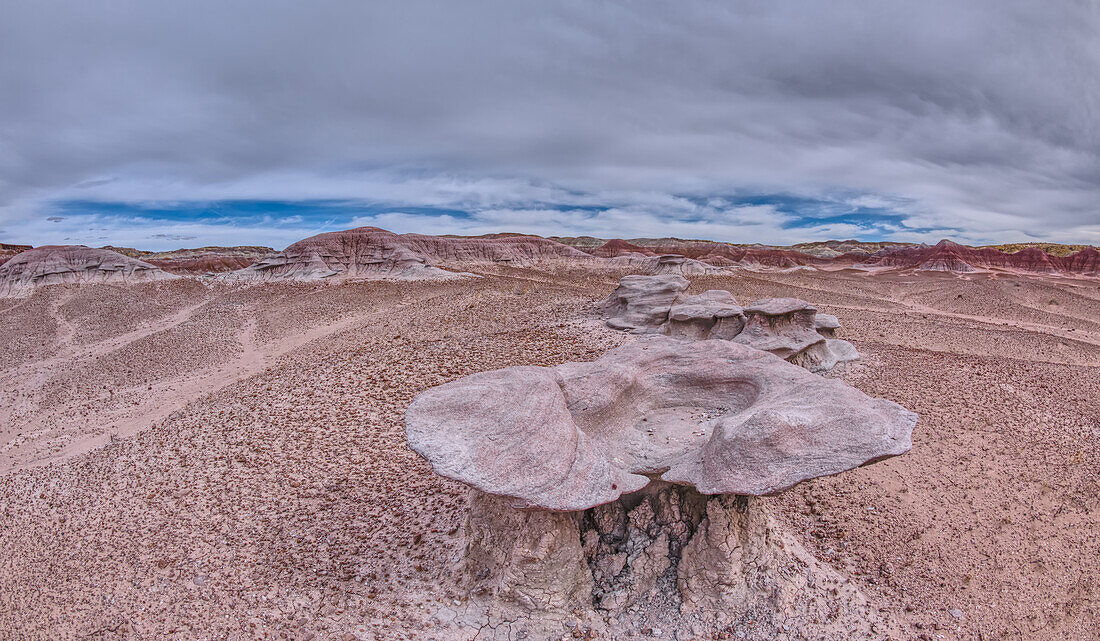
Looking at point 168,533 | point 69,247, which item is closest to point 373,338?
point 168,533

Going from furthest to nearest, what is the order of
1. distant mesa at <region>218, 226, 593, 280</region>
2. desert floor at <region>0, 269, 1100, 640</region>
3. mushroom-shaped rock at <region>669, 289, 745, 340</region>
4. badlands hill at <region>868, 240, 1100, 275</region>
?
1. badlands hill at <region>868, 240, 1100, 275</region>
2. distant mesa at <region>218, 226, 593, 280</region>
3. mushroom-shaped rock at <region>669, 289, 745, 340</region>
4. desert floor at <region>0, 269, 1100, 640</region>

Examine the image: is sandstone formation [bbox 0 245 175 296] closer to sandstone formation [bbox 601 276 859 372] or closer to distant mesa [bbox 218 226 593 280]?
distant mesa [bbox 218 226 593 280]

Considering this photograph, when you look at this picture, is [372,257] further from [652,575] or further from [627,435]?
[652,575]

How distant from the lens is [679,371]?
9.00m

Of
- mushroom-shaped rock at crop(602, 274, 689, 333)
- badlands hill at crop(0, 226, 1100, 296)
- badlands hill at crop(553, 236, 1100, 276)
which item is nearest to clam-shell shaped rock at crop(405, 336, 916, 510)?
mushroom-shaped rock at crop(602, 274, 689, 333)

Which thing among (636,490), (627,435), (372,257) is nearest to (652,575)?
(636,490)

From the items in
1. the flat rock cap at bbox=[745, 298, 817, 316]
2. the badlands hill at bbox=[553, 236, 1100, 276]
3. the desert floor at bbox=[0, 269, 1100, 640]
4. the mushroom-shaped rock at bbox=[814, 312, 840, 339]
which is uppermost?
the badlands hill at bbox=[553, 236, 1100, 276]

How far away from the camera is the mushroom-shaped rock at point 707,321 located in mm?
16156

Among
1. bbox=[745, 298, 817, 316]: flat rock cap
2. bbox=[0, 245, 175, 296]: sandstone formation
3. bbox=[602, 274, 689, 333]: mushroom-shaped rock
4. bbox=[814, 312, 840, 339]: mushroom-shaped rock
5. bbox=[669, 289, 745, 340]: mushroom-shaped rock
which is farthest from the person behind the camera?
bbox=[0, 245, 175, 296]: sandstone formation

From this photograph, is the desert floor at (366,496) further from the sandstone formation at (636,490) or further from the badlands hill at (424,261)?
the badlands hill at (424,261)

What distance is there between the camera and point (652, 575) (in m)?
6.51

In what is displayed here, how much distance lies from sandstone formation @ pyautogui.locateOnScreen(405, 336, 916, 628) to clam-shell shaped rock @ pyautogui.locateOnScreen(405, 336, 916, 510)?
0.02 m

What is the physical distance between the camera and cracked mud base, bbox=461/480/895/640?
5.93 metres

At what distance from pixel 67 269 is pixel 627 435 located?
5760 centimetres
